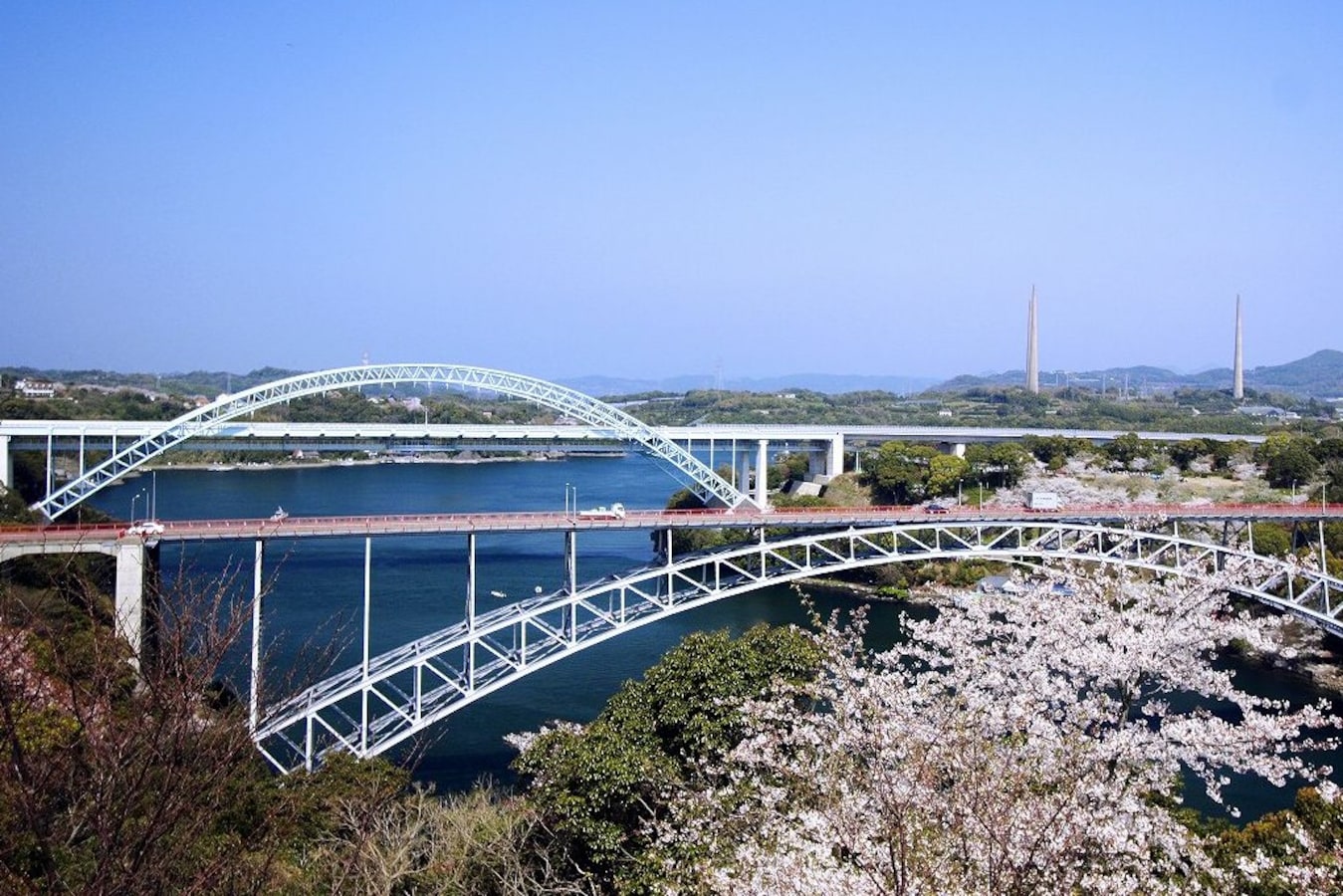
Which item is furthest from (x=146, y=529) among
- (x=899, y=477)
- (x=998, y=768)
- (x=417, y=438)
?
(x=899, y=477)

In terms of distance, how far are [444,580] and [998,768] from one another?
19.4m

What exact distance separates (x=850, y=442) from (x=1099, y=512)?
21237 millimetres

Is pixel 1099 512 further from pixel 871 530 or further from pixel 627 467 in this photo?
pixel 627 467

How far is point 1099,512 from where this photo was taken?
19734 millimetres

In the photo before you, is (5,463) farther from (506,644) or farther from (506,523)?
(506,523)

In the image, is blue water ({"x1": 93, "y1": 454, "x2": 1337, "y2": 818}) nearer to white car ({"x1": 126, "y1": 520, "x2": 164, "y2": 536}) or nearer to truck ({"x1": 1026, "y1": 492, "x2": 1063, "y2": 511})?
white car ({"x1": 126, "y1": 520, "x2": 164, "y2": 536})

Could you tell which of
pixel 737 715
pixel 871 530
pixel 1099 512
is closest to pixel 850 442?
pixel 1099 512

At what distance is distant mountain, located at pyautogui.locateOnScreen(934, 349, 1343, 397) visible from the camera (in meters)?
143

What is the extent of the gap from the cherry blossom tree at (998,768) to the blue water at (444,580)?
9.87ft

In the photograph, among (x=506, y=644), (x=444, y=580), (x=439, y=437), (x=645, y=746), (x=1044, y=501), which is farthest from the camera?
(x=439, y=437)

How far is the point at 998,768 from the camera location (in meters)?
6.43

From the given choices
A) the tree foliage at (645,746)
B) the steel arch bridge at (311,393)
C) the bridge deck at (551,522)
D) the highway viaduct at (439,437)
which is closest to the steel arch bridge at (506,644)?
the bridge deck at (551,522)

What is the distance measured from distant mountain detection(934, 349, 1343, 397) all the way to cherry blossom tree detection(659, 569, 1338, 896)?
130 metres

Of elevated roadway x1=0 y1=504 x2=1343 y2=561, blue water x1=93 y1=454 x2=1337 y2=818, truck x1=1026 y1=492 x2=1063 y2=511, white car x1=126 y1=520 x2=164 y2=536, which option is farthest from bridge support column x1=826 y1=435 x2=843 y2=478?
white car x1=126 y1=520 x2=164 y2=536
